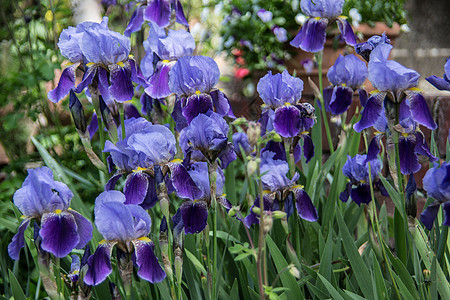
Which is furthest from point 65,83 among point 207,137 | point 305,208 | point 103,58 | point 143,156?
point 305,208

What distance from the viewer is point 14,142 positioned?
12.6ft

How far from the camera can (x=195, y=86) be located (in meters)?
1.28

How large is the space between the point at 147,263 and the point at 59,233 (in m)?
0.20

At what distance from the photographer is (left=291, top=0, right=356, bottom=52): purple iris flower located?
65.0 inches

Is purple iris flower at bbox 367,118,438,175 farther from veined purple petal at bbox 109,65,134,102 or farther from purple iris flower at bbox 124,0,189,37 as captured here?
purple iris flower at bbox 124,0,189,37

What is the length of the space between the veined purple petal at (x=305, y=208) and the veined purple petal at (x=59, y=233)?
64cm

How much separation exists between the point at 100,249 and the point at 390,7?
249 centimetres

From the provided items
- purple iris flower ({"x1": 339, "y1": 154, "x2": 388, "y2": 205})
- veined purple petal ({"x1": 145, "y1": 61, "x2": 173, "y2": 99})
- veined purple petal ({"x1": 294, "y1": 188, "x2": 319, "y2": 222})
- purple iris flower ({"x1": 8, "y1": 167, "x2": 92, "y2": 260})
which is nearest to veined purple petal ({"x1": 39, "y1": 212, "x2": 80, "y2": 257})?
purple iris flower ({"x1": 8, "y1": 167, "x2": 92, "y2": 260})

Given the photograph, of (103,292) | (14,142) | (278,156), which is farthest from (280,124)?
(14,142)

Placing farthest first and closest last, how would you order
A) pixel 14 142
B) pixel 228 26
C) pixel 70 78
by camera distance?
pixel 14 142, pixel 228 26, pixel 70 78

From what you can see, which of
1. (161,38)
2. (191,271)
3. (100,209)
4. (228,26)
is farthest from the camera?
(228,26)

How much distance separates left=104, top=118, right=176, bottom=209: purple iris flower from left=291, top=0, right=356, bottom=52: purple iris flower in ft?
2.53

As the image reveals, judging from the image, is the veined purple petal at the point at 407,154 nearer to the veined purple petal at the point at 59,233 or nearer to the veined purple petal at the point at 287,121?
the veined purple petal at the point at 287,121

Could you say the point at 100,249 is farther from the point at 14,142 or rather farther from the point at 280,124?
the point at 14,142
